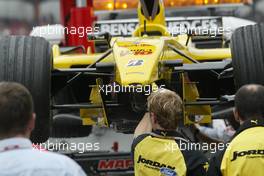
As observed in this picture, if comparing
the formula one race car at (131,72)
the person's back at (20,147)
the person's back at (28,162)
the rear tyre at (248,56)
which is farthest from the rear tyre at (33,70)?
the person's back at (28,162)

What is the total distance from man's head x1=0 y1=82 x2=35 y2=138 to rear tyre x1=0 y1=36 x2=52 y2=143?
111 inches

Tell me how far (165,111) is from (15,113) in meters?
1.26

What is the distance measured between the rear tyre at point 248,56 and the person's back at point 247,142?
1885 mm

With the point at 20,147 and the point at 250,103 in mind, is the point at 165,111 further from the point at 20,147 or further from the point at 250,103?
the point at 20,147

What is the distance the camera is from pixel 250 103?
343cm

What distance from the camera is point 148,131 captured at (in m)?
4.12

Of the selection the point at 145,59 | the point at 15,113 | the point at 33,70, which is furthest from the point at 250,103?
the point at 33,70

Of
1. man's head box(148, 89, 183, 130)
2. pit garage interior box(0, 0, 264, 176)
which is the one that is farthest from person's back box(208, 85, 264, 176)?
pit garage interior box(0, 0, 264, 176)

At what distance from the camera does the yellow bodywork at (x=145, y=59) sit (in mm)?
5145

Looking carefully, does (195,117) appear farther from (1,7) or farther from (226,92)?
(1,7)

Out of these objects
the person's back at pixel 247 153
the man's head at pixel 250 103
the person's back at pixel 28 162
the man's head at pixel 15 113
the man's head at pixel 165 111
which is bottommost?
the person's back at pixel 247 153

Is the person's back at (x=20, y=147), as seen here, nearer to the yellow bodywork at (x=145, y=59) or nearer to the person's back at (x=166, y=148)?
the person's back at (x=166, y=148)

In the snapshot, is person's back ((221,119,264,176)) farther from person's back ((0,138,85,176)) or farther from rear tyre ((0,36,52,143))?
rear tyre ((0,36,52,143))

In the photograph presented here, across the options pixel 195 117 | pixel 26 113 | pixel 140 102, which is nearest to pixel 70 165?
pixel 26 113
